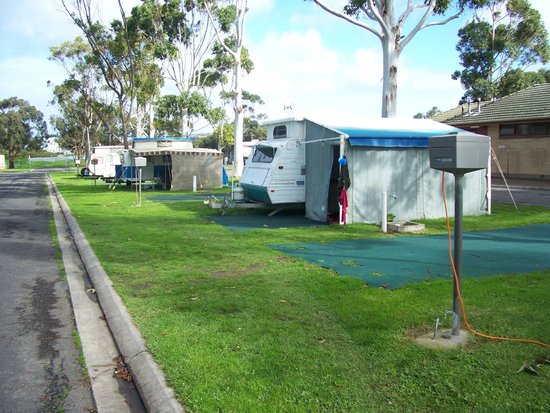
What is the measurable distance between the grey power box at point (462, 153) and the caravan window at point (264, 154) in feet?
34.3

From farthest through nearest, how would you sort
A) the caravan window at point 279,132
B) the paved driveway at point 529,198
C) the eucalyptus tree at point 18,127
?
the eucalyptus tree at point 18,127 → the paved driveway at point 529,198 → the caravan window at point 279,132

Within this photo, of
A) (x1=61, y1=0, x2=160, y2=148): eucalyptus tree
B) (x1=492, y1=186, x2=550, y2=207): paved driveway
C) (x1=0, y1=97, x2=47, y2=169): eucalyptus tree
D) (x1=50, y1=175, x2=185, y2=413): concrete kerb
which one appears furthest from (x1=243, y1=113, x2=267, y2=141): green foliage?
(x1=50, y1=175, x2=185, y2=413): concrete kerb

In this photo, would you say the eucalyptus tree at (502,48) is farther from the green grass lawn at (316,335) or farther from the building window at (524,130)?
the green grass lawn at (316,335)

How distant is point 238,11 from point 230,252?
27.4 meters

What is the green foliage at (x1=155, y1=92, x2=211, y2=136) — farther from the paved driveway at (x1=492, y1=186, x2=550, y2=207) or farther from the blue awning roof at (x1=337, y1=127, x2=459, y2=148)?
the blue awning roof at (x1=337, y1=127, x2=459, y2=148)

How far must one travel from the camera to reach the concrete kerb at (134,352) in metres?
3.98

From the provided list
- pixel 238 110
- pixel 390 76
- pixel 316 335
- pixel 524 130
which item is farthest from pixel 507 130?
pixel 316 335

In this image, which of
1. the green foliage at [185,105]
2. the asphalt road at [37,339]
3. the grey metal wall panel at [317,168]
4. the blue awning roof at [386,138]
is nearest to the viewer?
the asphalt road at [37,339]

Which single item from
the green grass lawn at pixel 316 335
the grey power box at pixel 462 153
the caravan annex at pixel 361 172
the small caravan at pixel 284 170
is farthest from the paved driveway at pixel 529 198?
the grey power box at pixel 462 153

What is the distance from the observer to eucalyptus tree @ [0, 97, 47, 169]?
85.7 m

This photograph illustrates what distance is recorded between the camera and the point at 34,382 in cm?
454

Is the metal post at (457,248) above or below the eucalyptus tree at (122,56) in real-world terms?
below

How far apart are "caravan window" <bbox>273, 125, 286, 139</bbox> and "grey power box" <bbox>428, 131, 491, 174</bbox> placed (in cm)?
1105

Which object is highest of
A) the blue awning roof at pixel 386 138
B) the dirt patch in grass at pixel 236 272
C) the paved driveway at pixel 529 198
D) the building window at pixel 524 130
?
the building window at pixel 524 130
